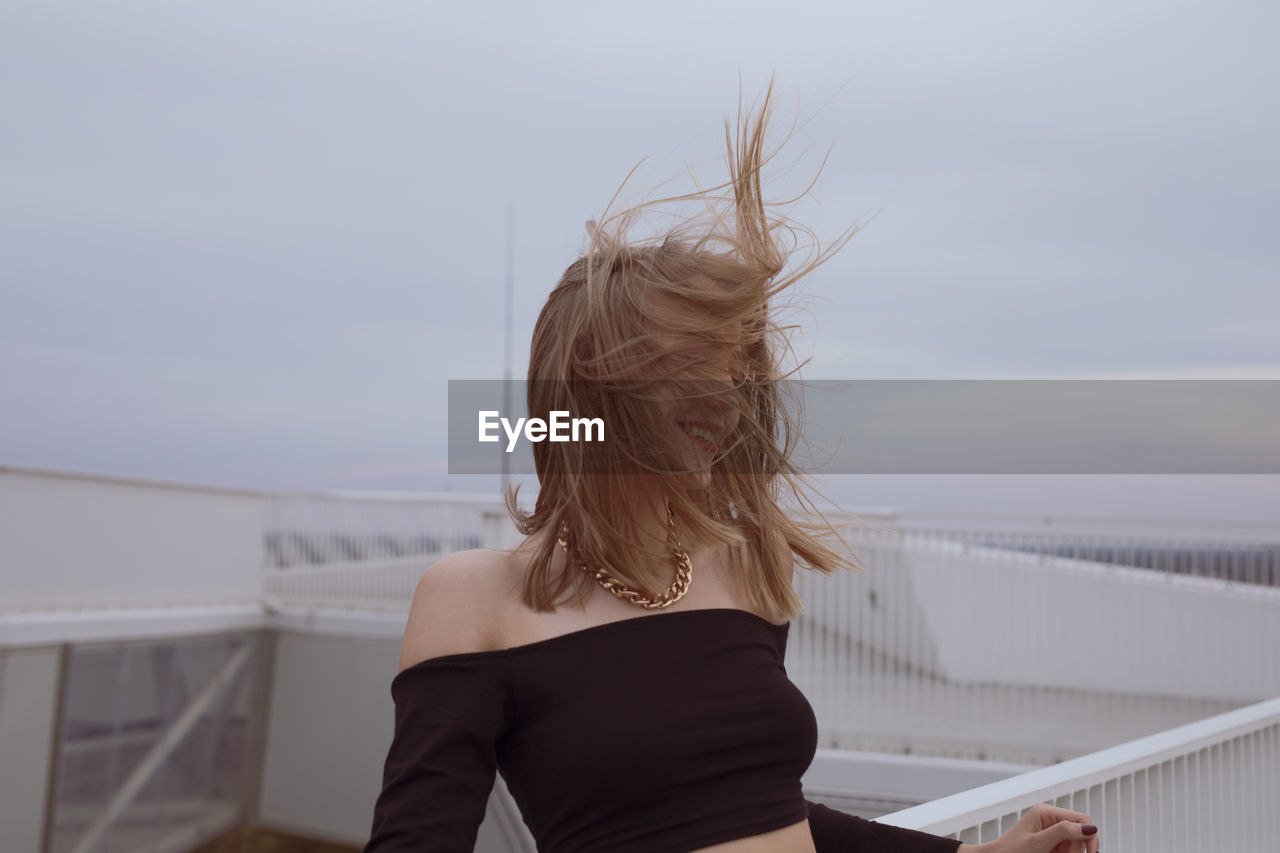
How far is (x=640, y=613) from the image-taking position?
991 mm

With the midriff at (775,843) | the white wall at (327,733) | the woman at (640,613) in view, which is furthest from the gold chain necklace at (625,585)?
the white wall at (327,733)

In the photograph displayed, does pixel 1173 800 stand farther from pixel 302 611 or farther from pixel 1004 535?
pixel 302 611

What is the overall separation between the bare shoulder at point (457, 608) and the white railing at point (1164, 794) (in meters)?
0.89

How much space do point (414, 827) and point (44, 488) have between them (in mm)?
9491

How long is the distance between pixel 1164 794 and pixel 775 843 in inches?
74.3

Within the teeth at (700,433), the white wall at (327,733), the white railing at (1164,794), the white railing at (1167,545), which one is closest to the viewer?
the teeth at (700,433)

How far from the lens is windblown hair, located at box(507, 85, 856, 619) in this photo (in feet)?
3.18

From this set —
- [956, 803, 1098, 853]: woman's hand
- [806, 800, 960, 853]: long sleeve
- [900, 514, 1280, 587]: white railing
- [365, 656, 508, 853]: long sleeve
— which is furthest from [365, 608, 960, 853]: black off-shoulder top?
[900, 514, 1280, 587]: white railing

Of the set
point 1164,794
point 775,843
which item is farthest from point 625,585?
point 1164,794

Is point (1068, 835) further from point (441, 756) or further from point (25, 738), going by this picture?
point (25, 738)

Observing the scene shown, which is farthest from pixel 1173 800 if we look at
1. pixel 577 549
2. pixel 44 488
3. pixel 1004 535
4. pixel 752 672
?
pixel 44 488

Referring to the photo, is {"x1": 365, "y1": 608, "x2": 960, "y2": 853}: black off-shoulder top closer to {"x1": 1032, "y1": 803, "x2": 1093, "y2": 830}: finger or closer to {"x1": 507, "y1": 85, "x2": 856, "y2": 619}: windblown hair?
{"x1": 507, "y1": 85, "x2": 856, "y2": 619}: windblown hair

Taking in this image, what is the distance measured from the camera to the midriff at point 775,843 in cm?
92

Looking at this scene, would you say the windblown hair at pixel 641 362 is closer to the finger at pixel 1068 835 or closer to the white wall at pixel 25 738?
the finger at pixel 1068 835
